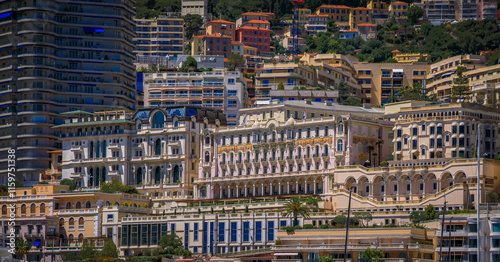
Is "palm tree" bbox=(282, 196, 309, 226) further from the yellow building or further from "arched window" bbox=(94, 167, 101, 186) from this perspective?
"arched window" bbox=(94, 167, 101, 186)

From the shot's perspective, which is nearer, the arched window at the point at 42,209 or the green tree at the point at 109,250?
the green tree at the point at 109,250

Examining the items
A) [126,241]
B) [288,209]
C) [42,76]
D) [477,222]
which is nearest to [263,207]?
[288,209]

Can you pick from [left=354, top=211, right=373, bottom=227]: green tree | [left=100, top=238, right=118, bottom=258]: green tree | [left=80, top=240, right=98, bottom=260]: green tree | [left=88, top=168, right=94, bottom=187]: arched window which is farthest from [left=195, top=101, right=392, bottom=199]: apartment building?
[left=80, top=240, right=98, bottom=260]: green tree

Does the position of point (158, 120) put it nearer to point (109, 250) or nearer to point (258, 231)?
point (109, 250)

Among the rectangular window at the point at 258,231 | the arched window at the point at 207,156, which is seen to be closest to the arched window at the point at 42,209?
the arched window at the point at 207,156

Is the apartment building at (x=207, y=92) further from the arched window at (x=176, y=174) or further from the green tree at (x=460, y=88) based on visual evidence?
the green tree at (x=460, y=88)

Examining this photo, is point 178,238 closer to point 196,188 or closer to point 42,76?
point 196,188
